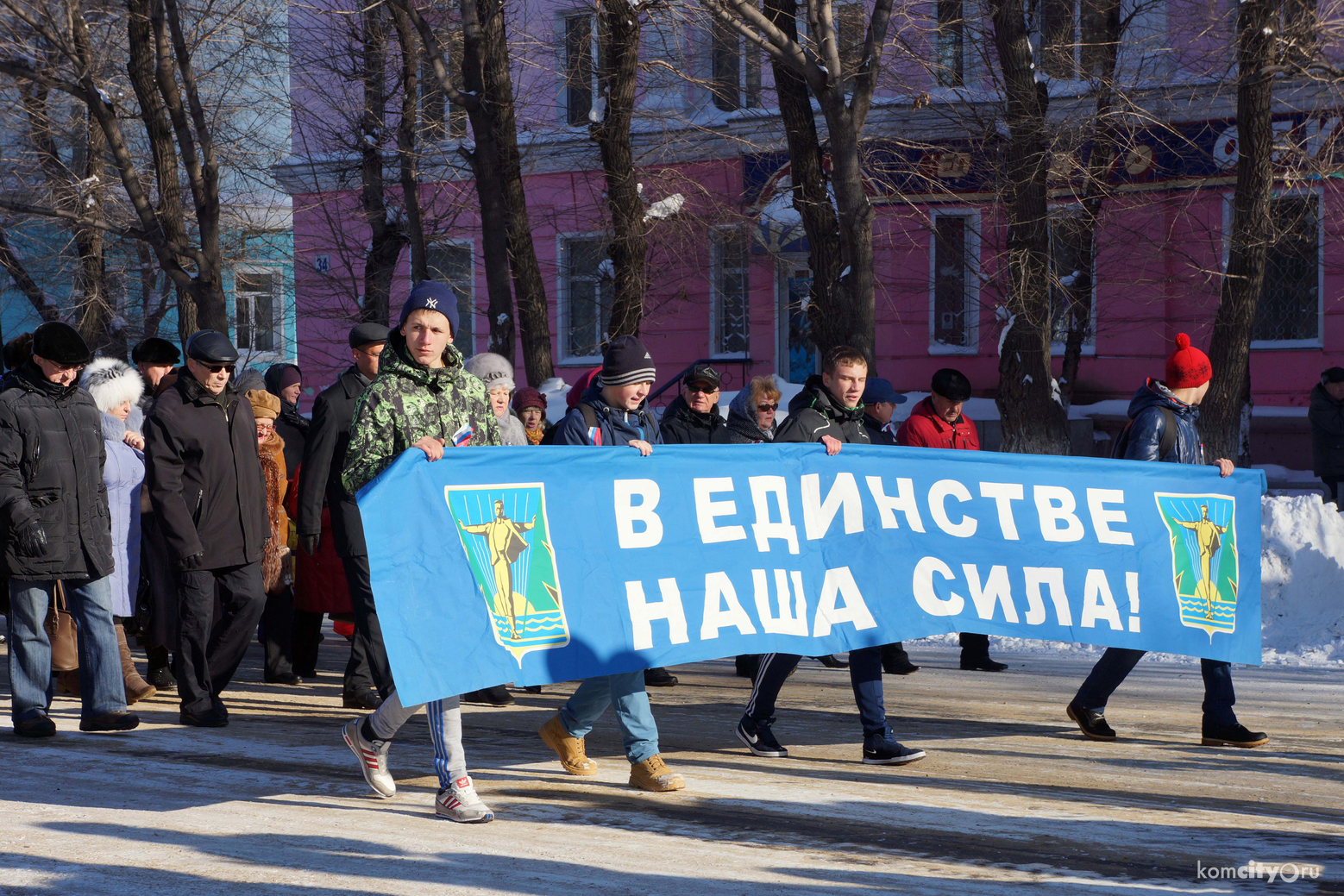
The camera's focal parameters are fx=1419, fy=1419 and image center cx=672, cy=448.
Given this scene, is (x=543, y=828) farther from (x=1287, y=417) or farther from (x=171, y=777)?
(x=1287, y=417)

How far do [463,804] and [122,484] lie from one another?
14.3 ft

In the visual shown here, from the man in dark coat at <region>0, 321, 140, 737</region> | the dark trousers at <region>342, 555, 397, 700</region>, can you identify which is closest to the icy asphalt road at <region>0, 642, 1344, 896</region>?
the man in dark coat at <region>0, 321, 140, 737</region>

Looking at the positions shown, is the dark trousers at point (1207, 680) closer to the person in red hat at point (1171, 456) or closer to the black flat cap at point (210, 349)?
the person in red hat at point (1171, 456)

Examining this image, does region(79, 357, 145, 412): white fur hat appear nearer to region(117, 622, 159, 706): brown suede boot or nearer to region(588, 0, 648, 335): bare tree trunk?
region(117, 622, 159, 706): brown suede boot

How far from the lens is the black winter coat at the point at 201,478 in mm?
7645

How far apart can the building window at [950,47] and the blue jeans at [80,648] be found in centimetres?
1291

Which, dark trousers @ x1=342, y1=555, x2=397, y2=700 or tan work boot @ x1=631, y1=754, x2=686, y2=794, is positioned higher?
dark trousers @ x1=342, y1=555, x2=397, y2=700

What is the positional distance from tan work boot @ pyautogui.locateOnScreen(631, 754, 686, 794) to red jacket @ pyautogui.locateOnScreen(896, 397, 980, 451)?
4015 mm

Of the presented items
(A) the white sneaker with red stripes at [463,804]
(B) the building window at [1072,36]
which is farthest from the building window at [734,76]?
(A) the white sneaker with red stripes at [463,804]

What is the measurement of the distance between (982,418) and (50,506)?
1656 cm

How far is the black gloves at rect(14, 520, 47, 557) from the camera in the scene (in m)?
7.29

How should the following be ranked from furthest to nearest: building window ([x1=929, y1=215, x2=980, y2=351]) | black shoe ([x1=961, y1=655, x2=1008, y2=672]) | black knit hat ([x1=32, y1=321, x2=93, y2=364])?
building window ([x1=929, y1=215, x2=980, y2=351])
black shoe ([x1=961, y1=655, x2=1008, y2=672])
black knit hat ([x1=32, y1=321, x2=93, y2=364])

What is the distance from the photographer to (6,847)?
5309 mm

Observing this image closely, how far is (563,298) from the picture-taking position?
26719 millimetres
